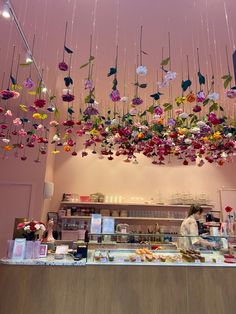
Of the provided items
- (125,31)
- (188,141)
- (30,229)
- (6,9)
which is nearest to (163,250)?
(188,141)

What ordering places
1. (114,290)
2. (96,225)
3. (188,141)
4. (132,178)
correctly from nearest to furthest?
1. (114,290)
2. (96,225)
3. (188,141)
4. (132,178)

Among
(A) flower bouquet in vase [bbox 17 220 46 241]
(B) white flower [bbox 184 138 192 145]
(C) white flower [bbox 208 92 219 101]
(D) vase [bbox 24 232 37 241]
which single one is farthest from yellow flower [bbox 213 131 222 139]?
(D) vase [bbox 24 232 37 241]

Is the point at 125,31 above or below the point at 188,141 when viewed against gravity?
above

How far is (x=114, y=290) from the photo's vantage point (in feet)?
9.88

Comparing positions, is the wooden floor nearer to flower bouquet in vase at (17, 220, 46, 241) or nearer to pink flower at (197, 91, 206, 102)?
flower bouquet in vase at (17, 220, 46, 241)

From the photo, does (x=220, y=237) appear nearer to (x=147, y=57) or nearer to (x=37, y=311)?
(x=37, y=311)

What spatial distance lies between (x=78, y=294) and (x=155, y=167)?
199 inches

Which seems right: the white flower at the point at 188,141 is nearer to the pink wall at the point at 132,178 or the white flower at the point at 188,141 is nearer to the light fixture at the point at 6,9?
the light fixture at the point at 6,9

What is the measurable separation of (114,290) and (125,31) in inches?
138

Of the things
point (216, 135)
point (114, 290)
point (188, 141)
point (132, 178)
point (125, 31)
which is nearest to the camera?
point (114, 290)

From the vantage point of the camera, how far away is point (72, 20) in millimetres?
3350

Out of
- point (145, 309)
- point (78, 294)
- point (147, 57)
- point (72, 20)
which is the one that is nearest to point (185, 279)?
point (145, 309)

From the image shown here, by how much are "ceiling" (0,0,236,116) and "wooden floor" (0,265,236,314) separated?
3.26 m

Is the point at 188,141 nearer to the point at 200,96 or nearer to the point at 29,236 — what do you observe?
the point at 200,96
